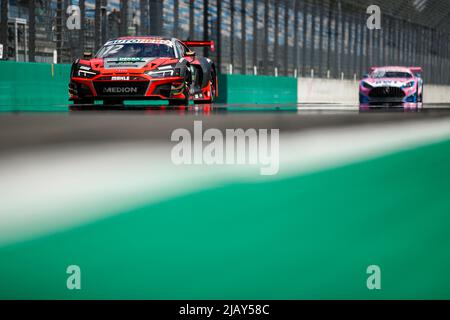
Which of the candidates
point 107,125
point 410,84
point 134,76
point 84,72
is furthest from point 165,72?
point 410,84

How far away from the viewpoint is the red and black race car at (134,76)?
8656 mm

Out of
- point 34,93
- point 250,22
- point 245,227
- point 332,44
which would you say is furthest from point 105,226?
point 332,44

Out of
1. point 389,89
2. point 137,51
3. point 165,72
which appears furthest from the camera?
point 389,89

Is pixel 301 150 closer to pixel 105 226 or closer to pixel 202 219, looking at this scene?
pixel 202 219

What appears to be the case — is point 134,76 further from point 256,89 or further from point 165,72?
point 256,89

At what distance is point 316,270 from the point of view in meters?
1.80

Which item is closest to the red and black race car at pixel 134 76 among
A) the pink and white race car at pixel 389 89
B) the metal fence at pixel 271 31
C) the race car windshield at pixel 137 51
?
the race car windshield at pixel 137 51

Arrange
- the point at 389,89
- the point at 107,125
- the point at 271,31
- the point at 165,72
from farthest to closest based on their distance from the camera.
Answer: the point at 271,31 → the point at 389,89 → the point at 165,72 → the point at 107,125

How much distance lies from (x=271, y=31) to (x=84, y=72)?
18.2 m

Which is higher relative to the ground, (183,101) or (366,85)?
(366,85)

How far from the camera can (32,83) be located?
40.0 feet

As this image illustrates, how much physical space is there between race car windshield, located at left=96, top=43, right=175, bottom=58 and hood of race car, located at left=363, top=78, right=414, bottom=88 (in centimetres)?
807

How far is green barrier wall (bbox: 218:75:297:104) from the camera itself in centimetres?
1912

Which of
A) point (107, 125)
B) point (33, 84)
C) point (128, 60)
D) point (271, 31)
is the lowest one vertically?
point (107, 125)
